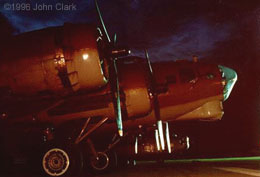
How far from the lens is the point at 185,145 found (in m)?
12.3

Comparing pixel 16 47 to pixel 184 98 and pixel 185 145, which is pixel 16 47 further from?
pixel 185 145

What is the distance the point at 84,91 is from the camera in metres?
8.02

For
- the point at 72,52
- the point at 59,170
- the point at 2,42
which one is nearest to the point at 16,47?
the point at 2,42

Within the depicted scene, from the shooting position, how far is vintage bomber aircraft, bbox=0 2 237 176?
7527 millimetres

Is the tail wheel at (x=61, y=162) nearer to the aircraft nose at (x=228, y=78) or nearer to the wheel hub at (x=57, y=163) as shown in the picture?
the wheel hub at (x=57, y=163)

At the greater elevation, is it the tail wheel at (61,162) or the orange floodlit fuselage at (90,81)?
the orange floodlit fuselage at (90,81)

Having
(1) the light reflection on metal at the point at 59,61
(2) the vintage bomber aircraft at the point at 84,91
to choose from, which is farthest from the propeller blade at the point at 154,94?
(1) the light reflection on metal at the point at 59,61

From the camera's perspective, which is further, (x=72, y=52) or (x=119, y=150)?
(x=119, y=150)

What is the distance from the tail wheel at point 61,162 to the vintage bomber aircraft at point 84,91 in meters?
0.03

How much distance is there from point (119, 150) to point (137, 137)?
1.00m

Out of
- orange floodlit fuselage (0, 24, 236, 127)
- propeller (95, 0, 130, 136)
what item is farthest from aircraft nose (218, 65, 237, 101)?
propeller (95, 0, 130, 136)

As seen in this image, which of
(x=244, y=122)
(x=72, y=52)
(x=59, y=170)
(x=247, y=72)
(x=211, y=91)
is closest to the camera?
(x=72, y=52)

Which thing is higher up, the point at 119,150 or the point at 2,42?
the point at 2,42

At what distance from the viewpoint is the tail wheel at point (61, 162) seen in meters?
8.21
